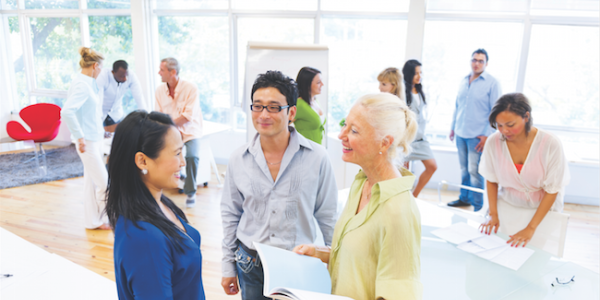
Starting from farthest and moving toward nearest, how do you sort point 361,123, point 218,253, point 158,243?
1. point 218,253
2. point 361,123
3. point 158,243

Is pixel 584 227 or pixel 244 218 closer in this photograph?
pixel 244 218

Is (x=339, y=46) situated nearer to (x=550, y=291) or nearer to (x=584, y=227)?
(x=584, y=227)

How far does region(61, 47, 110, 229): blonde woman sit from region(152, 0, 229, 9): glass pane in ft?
8.61

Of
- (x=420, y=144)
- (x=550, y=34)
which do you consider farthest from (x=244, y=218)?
(x=550, y=34)

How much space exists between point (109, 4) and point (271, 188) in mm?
6003

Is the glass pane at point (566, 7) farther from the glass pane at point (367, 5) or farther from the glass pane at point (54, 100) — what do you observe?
the glass pane at point (54, 100)

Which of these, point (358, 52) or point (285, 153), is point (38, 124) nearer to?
point (358, 52)

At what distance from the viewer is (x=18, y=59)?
23.1 feet

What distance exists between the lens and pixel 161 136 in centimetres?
119

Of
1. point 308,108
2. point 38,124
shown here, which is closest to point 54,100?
point 38,124

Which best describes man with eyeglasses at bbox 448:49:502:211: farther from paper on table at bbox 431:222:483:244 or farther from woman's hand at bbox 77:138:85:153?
woman's hand at bbox 77:138:85:153

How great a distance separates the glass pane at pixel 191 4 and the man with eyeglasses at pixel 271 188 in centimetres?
448

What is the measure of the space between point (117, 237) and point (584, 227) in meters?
4.65

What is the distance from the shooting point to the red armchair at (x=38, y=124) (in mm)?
5461
